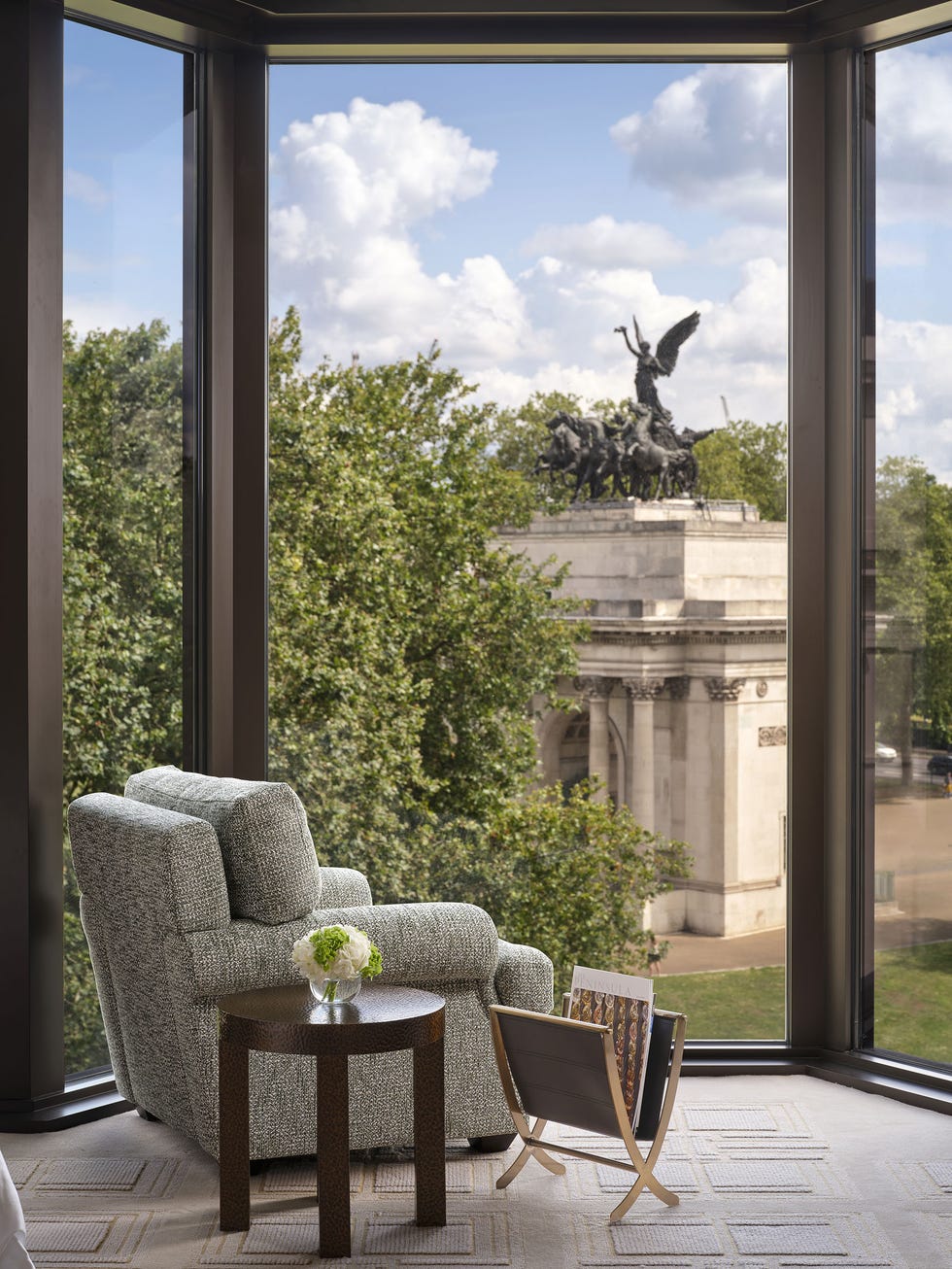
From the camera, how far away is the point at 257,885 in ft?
10.8

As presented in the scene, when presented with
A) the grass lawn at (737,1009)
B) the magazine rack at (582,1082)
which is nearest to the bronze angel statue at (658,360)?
the grass lawn at (737,1009)

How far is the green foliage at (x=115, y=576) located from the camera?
4035 millimetres

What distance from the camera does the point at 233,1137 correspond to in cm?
303

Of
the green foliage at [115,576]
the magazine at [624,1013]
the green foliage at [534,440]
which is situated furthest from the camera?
the green foliage at [534,440]

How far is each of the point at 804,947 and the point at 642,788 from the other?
2.29 ft

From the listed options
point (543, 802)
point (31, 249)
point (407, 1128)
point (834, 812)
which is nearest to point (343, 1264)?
point (407, 1128)

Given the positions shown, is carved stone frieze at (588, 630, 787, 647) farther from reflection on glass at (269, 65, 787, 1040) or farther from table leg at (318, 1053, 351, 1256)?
table leg at (318, 1053, 351, 1256)

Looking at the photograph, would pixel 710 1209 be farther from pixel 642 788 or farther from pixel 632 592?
pixel 632 592

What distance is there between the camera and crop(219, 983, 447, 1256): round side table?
2.84 meters

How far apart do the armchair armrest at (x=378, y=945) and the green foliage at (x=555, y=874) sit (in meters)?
1.08

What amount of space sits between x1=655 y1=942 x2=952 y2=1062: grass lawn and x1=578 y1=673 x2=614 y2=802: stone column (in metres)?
0.66

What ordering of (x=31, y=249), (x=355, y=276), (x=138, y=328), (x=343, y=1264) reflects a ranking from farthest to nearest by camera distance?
(x=355, y=276), (x=138, y=328), (x=31, y=249), (x=343, y=1264)

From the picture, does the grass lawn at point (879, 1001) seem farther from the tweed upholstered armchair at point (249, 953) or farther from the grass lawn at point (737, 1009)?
the tweed upholstered armchair at point (249, 953)

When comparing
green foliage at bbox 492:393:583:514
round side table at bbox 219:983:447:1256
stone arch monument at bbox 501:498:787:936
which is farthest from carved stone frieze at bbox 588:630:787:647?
round side table at bbox 219:983:447:1256
